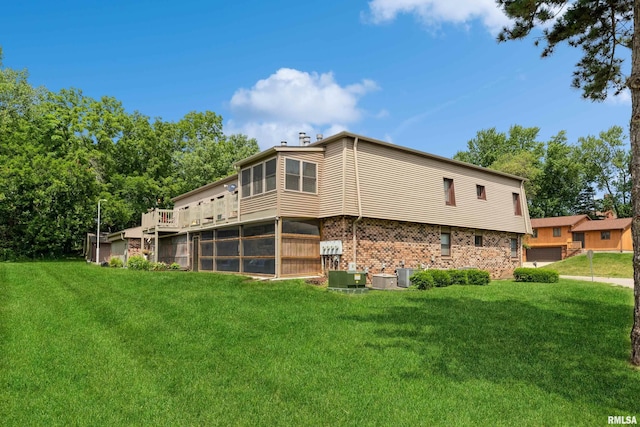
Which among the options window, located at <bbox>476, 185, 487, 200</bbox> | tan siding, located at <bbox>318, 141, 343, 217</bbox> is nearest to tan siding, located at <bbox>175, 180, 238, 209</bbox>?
tan siding, located at <bbox>318, 141, 343, 217</bbox>

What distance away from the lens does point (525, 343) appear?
7.13 m

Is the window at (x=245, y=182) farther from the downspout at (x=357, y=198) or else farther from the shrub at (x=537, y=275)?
the shrub at (x=537, y=275)

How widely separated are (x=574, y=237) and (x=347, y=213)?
36.8 metres

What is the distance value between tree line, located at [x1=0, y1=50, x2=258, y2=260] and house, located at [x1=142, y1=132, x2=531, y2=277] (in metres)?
17.4

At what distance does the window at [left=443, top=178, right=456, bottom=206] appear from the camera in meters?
19.8

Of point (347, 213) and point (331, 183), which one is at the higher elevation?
point (331, 183)

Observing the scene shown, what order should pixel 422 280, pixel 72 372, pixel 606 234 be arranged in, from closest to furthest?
pixel 72 372 → pixel 422 280 → pixel 606 234

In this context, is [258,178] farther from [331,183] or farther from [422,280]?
[422,280]

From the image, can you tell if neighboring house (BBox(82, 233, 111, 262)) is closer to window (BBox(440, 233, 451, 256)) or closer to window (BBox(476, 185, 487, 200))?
window (BBox(440, 233, 451, 256))

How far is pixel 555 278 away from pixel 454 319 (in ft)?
36.7

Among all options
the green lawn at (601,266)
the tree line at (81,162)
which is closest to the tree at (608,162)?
the green lawn at (601,266)

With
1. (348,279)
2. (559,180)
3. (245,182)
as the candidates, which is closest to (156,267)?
(245,182)

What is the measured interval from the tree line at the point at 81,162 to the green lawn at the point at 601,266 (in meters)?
30.0

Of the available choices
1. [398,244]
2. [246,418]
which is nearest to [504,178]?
[398,244]
